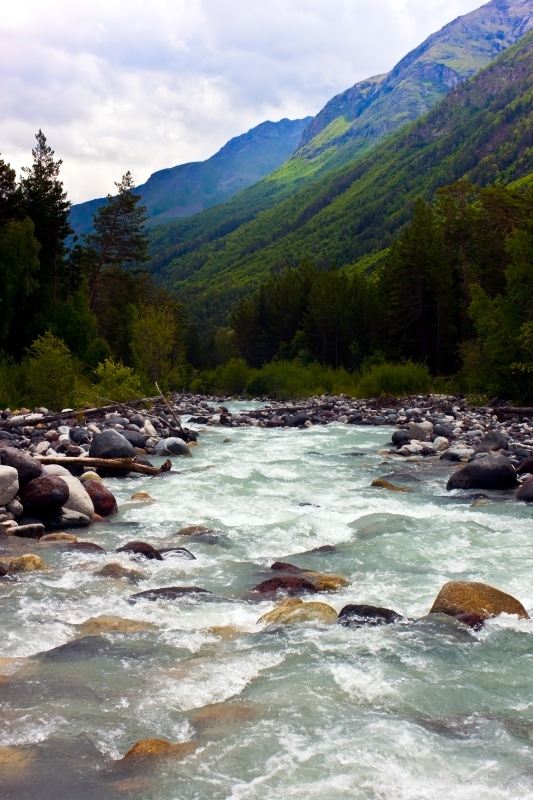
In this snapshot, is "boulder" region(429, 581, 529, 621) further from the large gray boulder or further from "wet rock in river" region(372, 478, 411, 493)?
the large gray boulder

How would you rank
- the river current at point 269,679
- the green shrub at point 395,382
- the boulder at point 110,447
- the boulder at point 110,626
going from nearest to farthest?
the river current at point 269,679 → the boulder at point 110,626 → the boulder at point 110,447 → the green shrub at point 395,382

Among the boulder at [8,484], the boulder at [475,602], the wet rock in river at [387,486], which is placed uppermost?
the boulder at [8,484]

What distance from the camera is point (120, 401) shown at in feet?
87.4

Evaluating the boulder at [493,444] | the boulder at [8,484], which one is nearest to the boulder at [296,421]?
the boulder at [493,444]

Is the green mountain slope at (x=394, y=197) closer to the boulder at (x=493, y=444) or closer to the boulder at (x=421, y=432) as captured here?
the boulder at (x=421, y=432)

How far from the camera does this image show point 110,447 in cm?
1570

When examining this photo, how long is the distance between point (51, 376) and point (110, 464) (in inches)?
422

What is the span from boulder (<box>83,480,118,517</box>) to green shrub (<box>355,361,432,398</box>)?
26.3 m

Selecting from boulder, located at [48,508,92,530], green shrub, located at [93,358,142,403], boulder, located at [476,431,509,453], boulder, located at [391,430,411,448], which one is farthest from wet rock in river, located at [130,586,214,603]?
green shrub, located at [93,358,142,403]

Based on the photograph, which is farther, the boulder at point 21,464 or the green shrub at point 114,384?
the green shrub at point 114,384

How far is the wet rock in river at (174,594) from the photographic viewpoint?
271 inches

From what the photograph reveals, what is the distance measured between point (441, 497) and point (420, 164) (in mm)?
200221

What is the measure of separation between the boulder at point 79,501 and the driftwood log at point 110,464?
2.73 meters

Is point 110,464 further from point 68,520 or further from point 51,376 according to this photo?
point 51,376
